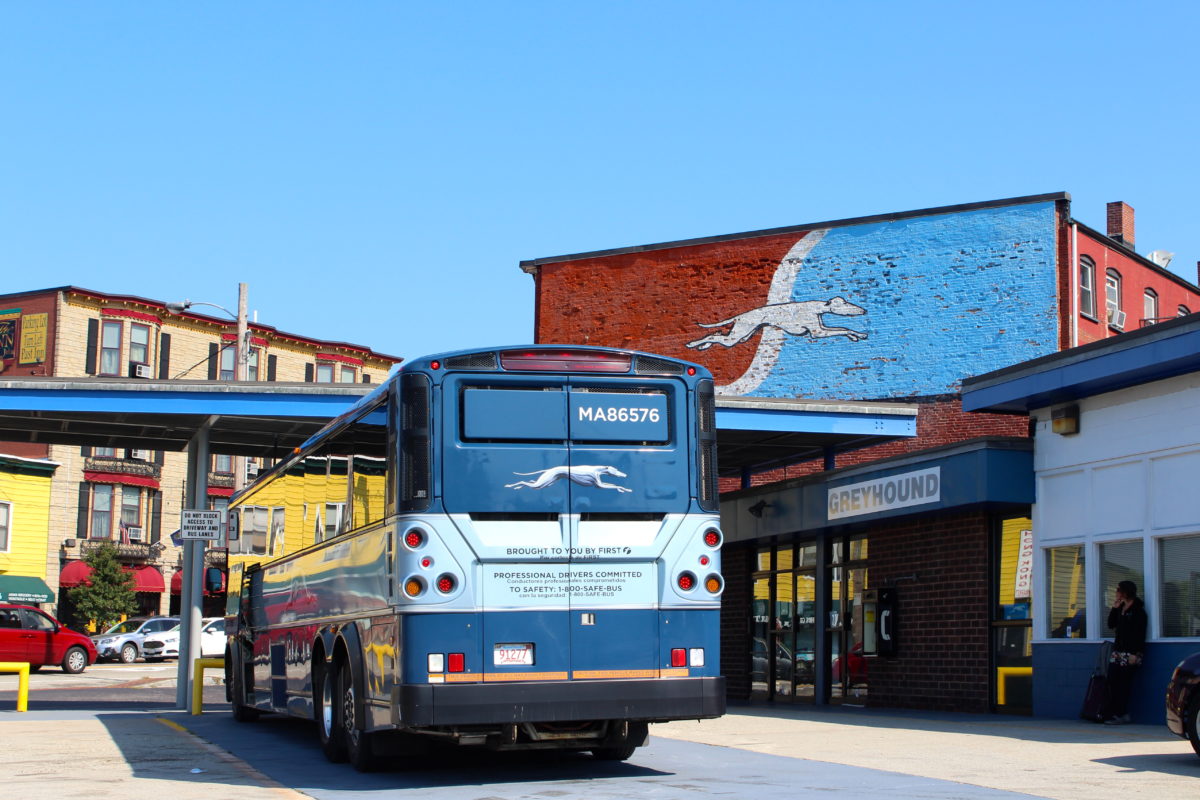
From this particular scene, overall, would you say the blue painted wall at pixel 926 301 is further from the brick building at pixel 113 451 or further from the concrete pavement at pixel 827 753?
the brick building at pixel 113 451

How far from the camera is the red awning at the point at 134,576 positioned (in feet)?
191

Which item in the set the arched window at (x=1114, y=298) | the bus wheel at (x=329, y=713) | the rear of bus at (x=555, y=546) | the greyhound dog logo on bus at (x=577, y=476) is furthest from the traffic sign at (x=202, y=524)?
the arched window at (x=1114, y=298)

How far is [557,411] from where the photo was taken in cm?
Result: 1139

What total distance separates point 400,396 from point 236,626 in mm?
9327

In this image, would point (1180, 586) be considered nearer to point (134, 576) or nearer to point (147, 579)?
point (134, 576)

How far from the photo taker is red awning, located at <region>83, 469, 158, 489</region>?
198 ft

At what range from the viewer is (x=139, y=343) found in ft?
204

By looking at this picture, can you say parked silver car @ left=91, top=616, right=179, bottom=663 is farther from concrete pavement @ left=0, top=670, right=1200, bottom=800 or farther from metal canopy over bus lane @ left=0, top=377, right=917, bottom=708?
concrete pavement @ left=0, top=670, right=1200, bottom=800

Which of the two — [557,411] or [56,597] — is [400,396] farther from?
[56,597]

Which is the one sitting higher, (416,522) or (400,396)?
(400,396)

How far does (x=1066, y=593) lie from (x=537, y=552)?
964cm

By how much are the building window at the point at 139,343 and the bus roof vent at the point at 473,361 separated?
53675 millimetres

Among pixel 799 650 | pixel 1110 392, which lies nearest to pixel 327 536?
pixel 1110 392

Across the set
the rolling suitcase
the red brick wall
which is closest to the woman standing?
the rolling suitcase
